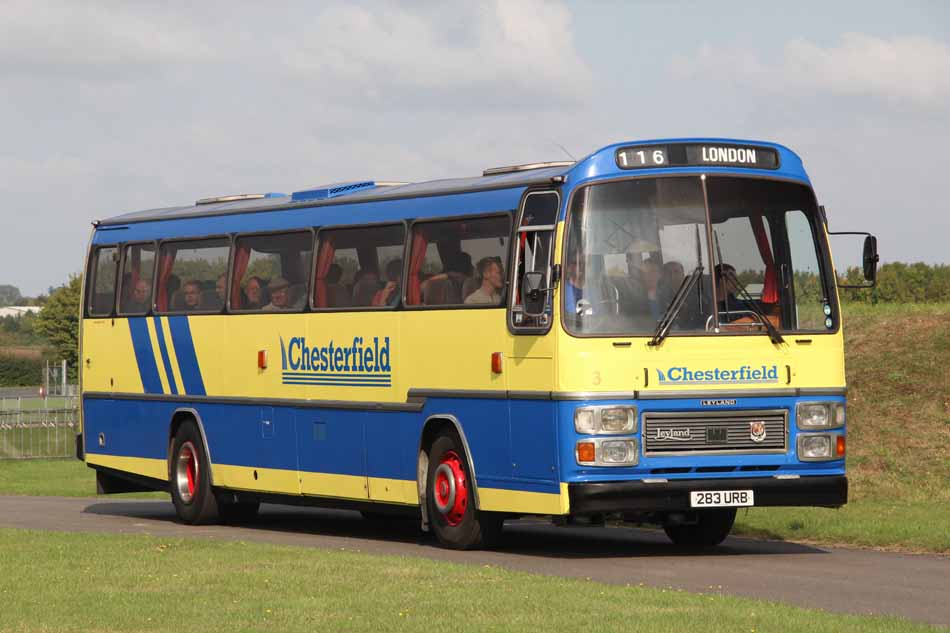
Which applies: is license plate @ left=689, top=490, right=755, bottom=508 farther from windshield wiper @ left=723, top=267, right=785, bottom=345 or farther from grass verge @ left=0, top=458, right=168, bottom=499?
grass verge @ left=0, top=458, right=168, bottom=499

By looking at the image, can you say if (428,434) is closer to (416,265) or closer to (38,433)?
(416,265)

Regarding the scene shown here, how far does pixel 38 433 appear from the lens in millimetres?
75562

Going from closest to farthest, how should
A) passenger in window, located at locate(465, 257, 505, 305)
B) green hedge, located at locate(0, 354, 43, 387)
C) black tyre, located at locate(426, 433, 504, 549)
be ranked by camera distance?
passenger in window, located at locate(465, 257, 505, 305)
black tyre, located at locate(426, 433, 504, 549)
green hedge, located at locate(0, 354, 43, 387)

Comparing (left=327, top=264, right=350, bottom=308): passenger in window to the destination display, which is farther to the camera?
(left=327, top=264, right=350, bottom=308): passenger in window

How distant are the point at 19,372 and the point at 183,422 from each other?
395 ft

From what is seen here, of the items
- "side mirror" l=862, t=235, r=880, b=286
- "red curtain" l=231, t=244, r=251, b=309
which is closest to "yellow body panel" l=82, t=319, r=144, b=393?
"red curtain" l=231, t=244, r=251, b=309

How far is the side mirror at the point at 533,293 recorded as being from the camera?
1552 cm

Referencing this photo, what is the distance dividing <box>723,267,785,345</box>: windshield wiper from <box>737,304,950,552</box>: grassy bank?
2808 millimetres

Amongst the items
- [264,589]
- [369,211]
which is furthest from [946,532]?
[264,589]

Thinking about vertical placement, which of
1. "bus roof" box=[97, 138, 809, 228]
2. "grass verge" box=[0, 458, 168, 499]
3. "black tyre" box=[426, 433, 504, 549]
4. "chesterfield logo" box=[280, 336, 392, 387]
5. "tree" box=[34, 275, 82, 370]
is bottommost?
"grass verge" box=[0, 458, 168, 499]

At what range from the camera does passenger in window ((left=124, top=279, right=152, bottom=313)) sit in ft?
74.6

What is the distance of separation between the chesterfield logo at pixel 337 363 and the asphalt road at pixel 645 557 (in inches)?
63.8

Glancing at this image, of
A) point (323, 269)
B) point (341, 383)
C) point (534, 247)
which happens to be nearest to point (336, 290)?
point (323, 269)

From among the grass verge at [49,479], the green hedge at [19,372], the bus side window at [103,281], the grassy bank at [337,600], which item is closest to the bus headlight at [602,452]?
the grassy bank at [337,600]
